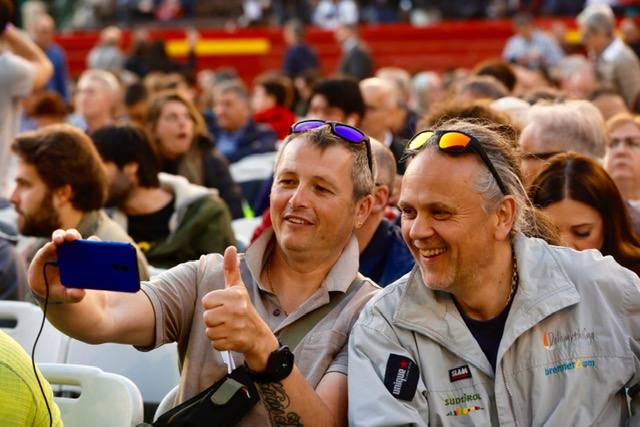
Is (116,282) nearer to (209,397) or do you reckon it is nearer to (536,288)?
(209,397)

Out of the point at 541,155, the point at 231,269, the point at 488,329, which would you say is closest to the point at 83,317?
the point at 231,269

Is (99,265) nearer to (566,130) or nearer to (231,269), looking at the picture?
(231,269)

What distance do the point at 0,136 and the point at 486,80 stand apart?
2.96 m

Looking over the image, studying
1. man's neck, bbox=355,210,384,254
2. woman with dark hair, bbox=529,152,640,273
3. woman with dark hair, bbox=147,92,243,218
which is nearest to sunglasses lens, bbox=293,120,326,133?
woman with dark hair, bbox=529,152,640,273

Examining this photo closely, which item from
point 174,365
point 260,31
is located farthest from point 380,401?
point 260,31

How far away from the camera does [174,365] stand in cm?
427

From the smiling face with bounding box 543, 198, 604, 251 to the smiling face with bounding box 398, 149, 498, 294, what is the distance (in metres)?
1.01

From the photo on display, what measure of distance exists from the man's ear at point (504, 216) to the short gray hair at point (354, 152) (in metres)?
0.48

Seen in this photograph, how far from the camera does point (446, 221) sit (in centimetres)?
307

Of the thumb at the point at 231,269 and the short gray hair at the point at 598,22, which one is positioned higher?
the thumb at the point at 231,269

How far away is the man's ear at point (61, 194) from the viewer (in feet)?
16.6

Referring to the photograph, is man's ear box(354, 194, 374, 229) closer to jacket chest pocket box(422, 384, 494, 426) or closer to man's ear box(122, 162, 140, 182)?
jacket chest pocket box(422, 384, 494, 426)

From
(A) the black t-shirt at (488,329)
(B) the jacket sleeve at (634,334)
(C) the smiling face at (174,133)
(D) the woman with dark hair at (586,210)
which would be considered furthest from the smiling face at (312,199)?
(C) the smiling face at (174,133)

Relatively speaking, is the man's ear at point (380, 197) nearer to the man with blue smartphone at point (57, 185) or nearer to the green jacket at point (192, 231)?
the man with blue smartphone at point (57, 185)
